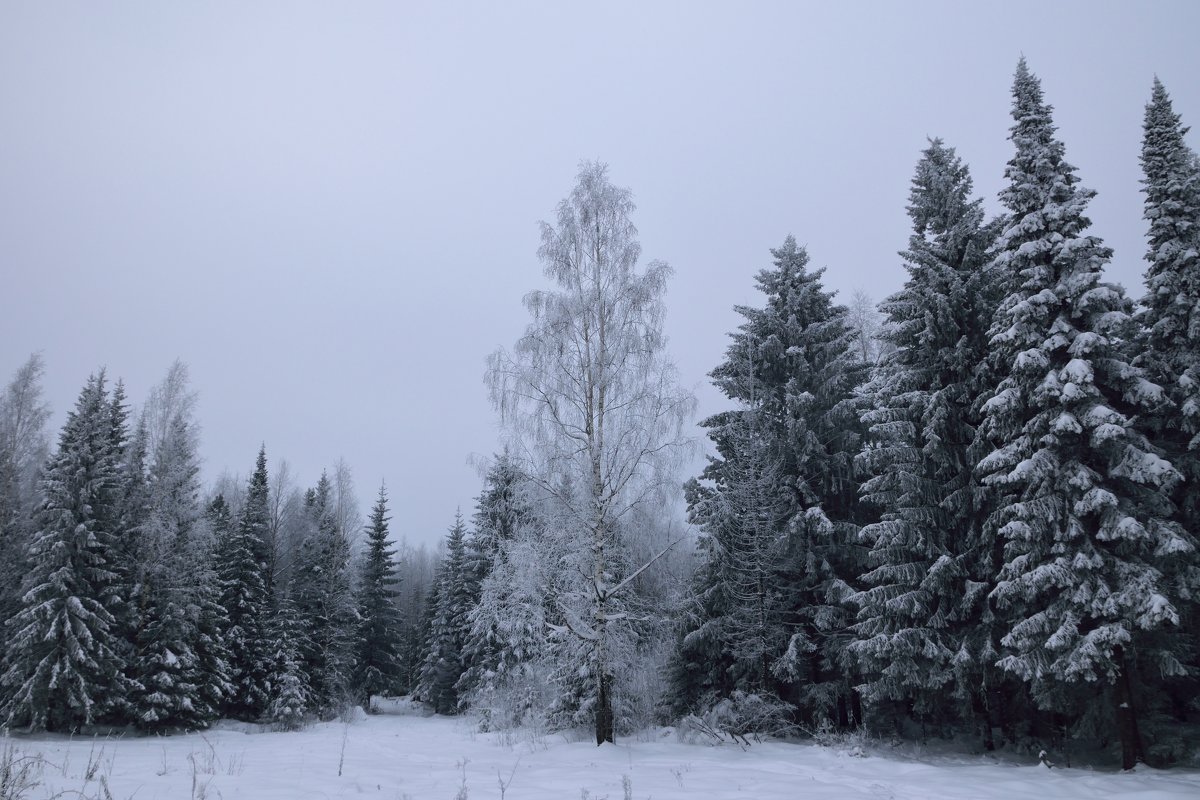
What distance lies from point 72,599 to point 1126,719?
32345 millimetres

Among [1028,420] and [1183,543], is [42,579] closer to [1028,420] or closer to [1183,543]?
[1028,420]

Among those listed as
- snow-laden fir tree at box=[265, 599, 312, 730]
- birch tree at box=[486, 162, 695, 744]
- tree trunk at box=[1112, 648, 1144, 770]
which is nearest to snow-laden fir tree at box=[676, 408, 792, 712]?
birch tree at box=[486, 162, 695, 744]

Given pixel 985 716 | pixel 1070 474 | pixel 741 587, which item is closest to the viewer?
A: pixel 1070 474

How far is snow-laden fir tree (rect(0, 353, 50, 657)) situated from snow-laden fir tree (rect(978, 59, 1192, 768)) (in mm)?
33469

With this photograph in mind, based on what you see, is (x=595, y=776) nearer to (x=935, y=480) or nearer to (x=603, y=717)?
(x=603, y=717)

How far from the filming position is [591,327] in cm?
1814

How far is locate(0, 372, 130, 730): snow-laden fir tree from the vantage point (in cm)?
2405

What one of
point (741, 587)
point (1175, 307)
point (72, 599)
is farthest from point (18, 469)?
point (1175, 307)

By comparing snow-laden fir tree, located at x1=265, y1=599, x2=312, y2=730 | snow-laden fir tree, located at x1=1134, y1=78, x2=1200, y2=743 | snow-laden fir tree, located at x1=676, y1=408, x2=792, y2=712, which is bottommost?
snow-laden fir tree, located at x1=265, y1=599, x2=312, y2=730

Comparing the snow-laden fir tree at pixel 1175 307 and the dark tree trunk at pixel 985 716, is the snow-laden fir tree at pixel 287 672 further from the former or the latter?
the snow-laden fir tree at pixel 1175 307

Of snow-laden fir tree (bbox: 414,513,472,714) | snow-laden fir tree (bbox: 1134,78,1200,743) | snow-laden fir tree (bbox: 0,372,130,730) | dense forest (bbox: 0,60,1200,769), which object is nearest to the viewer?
dense forest (bbox: 0,60,1200,769)

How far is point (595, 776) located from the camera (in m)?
A: 10.7

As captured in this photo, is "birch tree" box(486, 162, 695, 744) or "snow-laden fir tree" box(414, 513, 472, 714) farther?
"snow-laden fir tree" box(414, 513, 472, 714)

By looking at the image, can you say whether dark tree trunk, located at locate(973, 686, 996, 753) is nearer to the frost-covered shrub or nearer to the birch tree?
the frost-covered shrub
